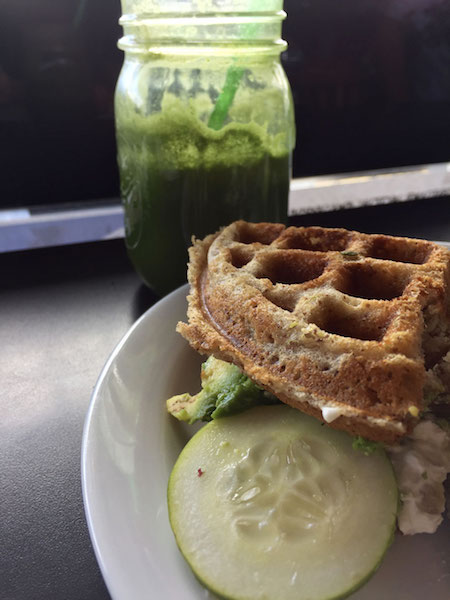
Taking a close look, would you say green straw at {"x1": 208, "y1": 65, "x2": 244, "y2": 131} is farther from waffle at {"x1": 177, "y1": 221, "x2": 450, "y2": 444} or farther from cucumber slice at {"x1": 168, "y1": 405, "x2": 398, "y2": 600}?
cucumber slice at {"x1": 168, "y1": 405, "x2": 398, "y2": 600}

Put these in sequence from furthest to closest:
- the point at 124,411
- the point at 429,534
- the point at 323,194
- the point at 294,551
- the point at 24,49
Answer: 1. the point at 323,194
2. the point at 24,49
3. the point at 124,411
4. the point at 429,534
5. the point at 294,551

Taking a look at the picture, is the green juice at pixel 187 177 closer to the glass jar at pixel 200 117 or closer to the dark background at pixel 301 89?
the glass jar at pixel 200 117

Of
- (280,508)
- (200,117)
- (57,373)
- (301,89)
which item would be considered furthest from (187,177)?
(301,89)

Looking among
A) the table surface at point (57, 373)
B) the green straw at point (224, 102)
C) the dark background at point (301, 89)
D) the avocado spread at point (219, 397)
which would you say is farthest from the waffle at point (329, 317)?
the dark background at point (301, 89)

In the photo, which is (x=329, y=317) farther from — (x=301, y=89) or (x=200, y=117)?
(x=301, y=89)

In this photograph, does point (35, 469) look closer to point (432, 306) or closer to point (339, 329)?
point (339, 329)

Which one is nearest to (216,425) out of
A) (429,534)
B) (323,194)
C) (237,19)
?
(429,534)
